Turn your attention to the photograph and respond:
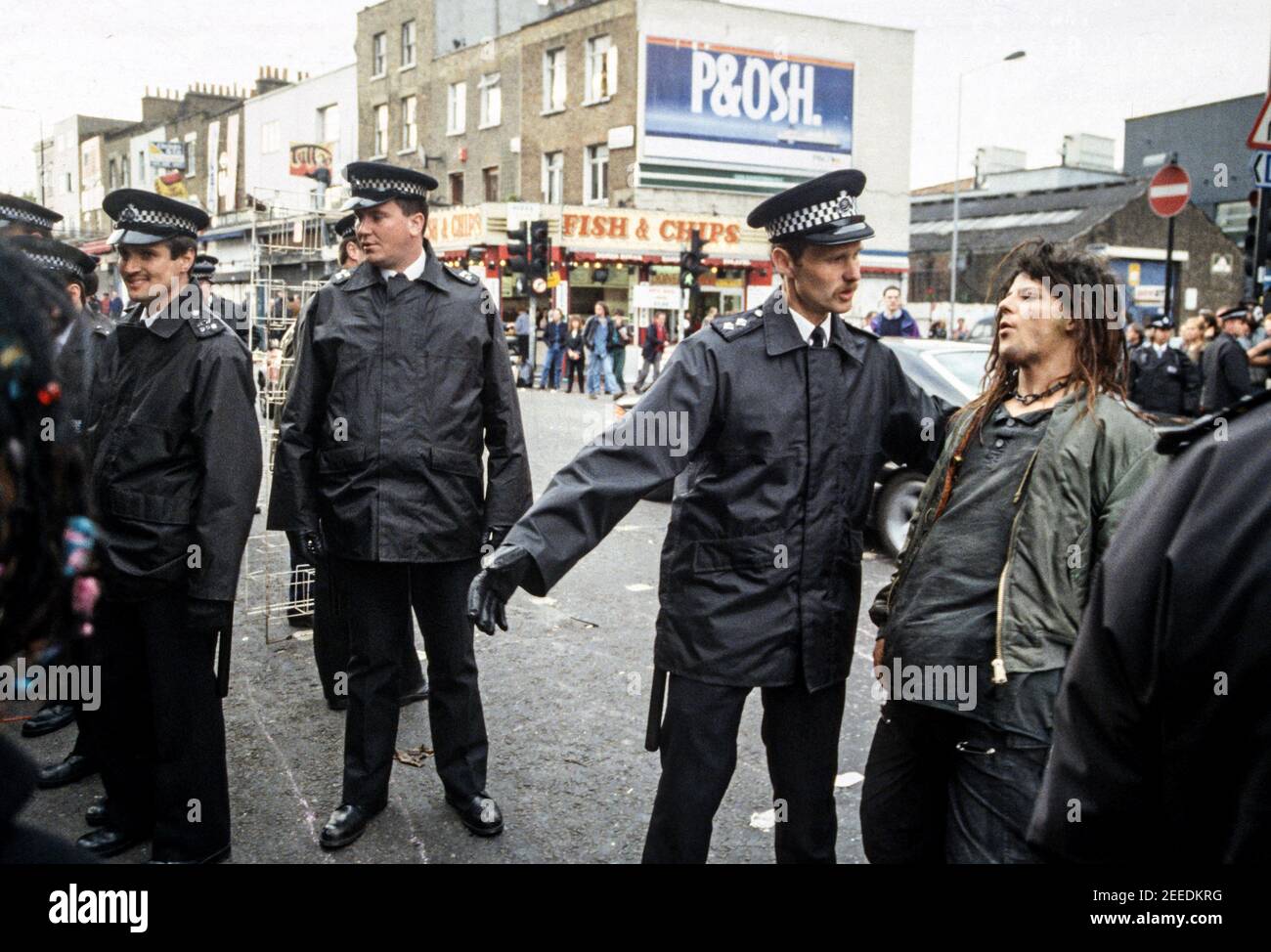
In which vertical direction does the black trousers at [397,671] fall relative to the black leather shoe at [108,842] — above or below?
above

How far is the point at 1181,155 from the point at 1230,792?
5354 cm

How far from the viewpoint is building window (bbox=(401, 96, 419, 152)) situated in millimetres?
40250

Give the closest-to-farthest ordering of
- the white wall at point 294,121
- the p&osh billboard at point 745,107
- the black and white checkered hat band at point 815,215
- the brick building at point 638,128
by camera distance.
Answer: the black and white checkered hat band at point 815,215 → the brick building at point 638,128 → the p&osh billboard at point 745,107 → the white wall at point 294,121

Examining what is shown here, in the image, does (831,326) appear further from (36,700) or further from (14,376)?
(36,700)

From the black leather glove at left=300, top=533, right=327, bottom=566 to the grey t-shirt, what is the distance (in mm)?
2158

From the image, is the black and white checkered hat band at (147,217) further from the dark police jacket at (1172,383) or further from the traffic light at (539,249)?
the traffic light at (539,249)

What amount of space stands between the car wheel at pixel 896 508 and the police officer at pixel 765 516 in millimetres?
5691

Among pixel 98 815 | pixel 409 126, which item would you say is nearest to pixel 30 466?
pixel 98 815

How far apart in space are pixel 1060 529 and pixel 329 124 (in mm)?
46072

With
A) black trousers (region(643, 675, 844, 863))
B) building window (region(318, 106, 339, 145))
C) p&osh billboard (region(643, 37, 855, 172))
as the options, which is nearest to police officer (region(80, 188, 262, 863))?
black trousers (region(643, 675, 844, 863))

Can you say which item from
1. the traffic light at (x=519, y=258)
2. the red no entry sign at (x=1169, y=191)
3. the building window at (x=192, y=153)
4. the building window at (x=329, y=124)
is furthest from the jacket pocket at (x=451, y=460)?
the building window at (x=192, y=153)

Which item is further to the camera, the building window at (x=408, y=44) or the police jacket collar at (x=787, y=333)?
the building window at (x=408, y=44)

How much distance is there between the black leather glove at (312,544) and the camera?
3980 mm
